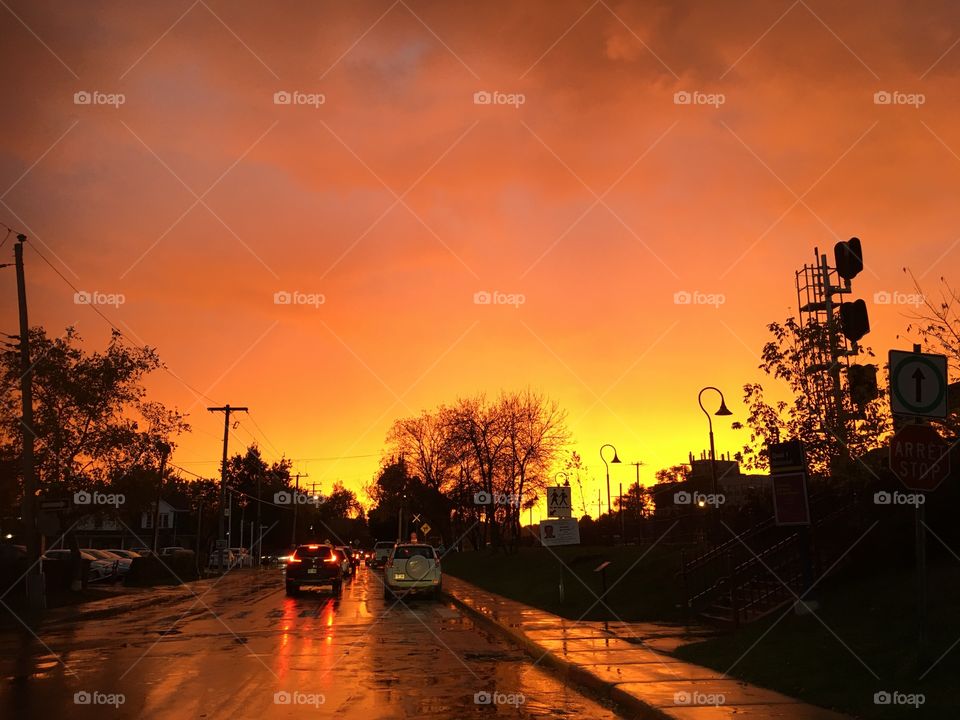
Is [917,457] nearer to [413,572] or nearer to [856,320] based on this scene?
[856,320]

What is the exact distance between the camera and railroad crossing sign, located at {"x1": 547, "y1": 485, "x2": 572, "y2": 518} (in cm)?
2084

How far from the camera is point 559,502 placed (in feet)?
69.2

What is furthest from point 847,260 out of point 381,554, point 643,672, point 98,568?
point 381,554

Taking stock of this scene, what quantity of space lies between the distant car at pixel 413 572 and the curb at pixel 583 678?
11.8m

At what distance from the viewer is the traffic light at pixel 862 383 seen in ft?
48.6

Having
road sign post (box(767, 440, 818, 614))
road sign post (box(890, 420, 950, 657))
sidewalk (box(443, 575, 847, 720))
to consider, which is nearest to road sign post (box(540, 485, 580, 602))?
sidewalk (box(443, 575, 847, 720))

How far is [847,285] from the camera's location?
16.0m

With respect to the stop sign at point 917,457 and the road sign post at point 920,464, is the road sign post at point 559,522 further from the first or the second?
the stop sign at point 917,457

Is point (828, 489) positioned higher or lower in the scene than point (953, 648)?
higher

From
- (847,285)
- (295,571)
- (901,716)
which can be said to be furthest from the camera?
(295,571)

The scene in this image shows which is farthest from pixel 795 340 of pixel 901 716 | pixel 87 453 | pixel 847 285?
pixel 87 453

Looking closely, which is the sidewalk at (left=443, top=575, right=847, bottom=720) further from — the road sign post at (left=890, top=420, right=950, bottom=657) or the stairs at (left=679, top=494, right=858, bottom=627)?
the road sign post at (left=890, top=420, right=950, bottom=657)

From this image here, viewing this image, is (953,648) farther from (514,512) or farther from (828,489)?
(514,512)

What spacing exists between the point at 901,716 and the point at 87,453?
1153 inches
